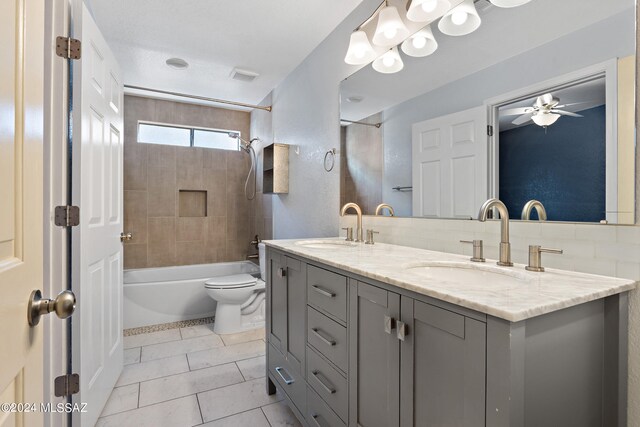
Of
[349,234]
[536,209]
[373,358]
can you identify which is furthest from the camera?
[349,234]

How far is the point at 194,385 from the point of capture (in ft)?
6.62

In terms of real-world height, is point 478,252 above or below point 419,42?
below

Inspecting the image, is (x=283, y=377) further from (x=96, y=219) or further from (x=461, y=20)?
(x=461, y=20)

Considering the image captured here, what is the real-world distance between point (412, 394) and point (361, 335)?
0.26m

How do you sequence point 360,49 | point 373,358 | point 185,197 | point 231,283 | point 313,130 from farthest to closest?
point 185,197 < point 231,283 < point 313,130 < point 360,49 < point 373,358

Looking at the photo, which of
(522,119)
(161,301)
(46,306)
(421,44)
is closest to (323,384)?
(46,306)

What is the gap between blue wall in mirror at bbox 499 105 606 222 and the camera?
1043 millimetres

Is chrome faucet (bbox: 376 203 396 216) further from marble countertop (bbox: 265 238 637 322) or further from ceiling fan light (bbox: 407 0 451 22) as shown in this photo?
ceiling fan light (bbox: 407 0 451 22)

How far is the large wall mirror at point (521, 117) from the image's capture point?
1009 millimetres

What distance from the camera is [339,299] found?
1.25m

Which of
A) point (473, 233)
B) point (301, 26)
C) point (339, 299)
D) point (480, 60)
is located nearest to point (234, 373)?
point (339, 299)

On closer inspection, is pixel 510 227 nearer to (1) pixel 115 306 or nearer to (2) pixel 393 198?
(2) pixel 393 198

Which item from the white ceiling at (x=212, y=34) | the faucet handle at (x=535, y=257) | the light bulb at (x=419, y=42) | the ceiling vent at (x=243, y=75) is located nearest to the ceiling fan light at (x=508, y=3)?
the light bulb at (x=419, y=42)

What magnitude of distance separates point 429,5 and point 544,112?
77 cm
